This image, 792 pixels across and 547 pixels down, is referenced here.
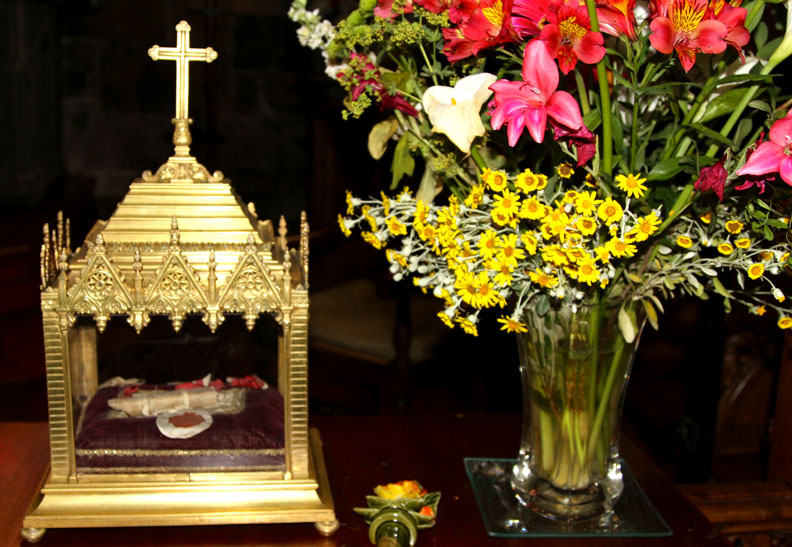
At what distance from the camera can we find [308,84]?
9.11 ft

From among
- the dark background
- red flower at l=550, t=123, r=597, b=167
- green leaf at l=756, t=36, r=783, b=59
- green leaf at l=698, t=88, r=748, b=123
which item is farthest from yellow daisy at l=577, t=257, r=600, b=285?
the dark background

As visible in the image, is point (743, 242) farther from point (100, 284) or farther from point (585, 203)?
point (100, 284)

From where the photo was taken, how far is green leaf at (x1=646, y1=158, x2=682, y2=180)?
3.22 ft

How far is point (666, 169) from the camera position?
3.24 ft

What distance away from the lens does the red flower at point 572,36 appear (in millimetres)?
875

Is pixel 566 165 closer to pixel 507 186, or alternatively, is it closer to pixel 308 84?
pixel 507 186

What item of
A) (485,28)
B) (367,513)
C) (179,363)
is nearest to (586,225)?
(485,28)

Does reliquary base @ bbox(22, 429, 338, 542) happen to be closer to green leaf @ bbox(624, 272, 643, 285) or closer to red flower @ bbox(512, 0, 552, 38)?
green leaf @ bbox(624, 272, 643, 285)

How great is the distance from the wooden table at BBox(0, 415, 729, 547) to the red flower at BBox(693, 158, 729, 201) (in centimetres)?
49

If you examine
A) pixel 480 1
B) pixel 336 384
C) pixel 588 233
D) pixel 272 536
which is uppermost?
pixel 480 1

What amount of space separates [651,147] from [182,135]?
801mm

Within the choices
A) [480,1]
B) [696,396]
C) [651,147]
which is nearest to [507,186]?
[480,1]

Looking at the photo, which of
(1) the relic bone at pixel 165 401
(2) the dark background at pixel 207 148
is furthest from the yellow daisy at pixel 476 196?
(2) the dark background at pixel 207 148

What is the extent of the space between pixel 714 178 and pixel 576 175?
9.5 inches
